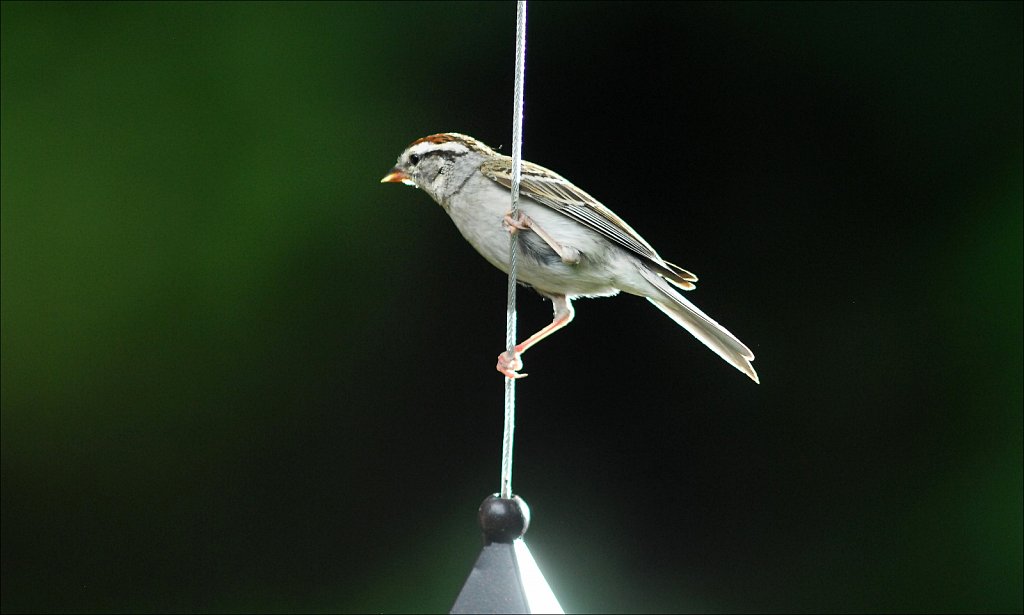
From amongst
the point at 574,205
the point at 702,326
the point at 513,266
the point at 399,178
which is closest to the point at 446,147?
the point at 399,178

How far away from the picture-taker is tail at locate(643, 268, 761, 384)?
1.47 meters

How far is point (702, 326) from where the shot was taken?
153 centimetres

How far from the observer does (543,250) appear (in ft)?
4.87

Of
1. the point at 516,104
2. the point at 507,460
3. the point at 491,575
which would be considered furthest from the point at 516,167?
the point at 491,575

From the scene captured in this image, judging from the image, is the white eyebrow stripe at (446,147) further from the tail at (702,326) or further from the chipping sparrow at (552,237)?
the tail at (702,326)

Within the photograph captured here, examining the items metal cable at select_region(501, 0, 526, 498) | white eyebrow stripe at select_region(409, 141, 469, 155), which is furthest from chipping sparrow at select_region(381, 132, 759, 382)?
metal cable at select_region(501, 0, 526, 498)

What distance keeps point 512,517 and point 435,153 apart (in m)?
0.81

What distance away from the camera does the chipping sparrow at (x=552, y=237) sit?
1471mm

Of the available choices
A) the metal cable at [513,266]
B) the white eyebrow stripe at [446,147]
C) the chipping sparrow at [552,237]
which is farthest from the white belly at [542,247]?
the metal cable at [513,266]

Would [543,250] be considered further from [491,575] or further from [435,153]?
[491,575]

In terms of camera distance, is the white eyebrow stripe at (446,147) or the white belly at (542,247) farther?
the white eyebrow stripe at (446,147)

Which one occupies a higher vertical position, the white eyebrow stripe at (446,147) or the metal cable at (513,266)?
the white eyebrow stripe at (446,147)

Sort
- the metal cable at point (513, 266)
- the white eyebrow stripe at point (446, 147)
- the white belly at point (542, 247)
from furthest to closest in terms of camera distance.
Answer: the white eyebrow stripe at point (446, 147)
the white belly at point (542, 247)
the metal cable at point (513, 266)

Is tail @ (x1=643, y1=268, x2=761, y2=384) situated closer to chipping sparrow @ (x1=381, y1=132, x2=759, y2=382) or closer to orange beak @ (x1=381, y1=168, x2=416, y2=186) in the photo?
chipping sparrow @ (x1=381, y1=132, x2=759, y2=382)
